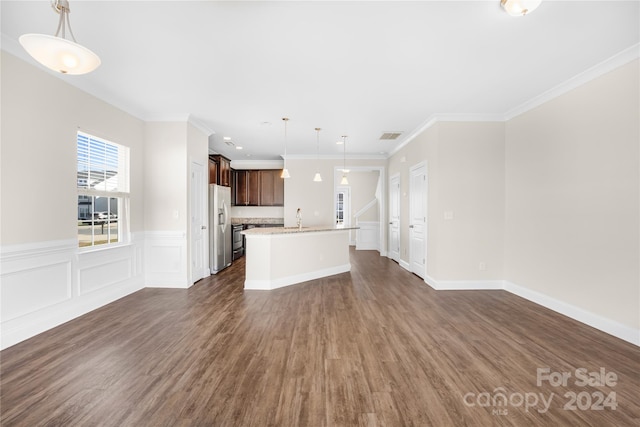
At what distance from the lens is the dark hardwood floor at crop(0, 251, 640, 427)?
5.75 ft

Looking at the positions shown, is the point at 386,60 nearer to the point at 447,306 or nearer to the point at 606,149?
the point at 606,149

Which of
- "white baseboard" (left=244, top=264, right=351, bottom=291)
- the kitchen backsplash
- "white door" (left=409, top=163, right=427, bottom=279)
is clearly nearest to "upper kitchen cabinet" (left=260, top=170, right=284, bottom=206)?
the kitchen backsplash

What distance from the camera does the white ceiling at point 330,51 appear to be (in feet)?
7.11

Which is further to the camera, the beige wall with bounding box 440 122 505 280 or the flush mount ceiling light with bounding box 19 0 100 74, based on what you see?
the beige wall with bounding box 440 122 505 280

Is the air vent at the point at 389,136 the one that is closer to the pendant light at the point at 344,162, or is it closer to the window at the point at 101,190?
the pendant light at the point at 344,162

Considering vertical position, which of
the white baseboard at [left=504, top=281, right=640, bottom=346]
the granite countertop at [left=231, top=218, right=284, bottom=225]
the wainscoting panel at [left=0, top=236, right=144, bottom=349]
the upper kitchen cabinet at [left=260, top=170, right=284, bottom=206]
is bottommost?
the white baseboard at [left=504, top=281, right=640, bottom=346]

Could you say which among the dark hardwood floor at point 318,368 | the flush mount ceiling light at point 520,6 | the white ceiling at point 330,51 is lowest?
the dark hardwood floor at point 318,368

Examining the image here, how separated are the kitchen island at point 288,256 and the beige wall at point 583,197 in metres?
3.12

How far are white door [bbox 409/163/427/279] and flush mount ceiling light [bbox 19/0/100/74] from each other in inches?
186

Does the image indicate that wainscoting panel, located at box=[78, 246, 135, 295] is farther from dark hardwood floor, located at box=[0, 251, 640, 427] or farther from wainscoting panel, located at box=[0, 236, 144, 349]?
dark hardwood floor, located at box=[0, 251, 640, 427]

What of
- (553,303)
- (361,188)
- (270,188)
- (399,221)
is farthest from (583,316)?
(361,188)

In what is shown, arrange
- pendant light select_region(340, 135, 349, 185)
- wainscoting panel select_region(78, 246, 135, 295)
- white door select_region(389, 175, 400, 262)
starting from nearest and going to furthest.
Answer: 1. wainscoting panel select_region(78, 246, 135, 295)
2. pendant light select_region(340, 135, 349, 185)
3. white door select_region(389, 175, 400, 262)

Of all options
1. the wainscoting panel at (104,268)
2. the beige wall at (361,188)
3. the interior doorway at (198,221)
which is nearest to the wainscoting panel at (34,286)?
the wainscoting panel at (104,268)

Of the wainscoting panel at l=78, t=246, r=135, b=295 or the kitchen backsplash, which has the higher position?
the kitchen backsplash
